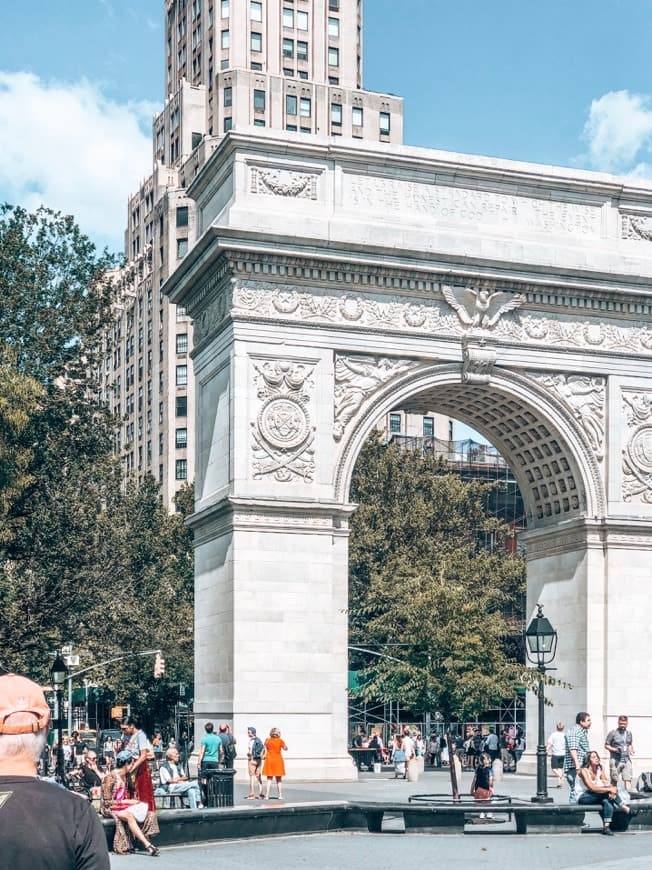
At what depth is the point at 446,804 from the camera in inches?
851

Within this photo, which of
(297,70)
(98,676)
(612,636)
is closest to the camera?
(612,636)

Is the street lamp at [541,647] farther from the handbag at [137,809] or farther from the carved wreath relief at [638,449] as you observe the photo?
the carved wreath relief at [638,449]

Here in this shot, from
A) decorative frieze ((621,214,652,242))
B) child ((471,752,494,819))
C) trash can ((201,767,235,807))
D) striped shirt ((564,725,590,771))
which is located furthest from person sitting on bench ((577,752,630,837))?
decorative frieze ((621,214,652,242))

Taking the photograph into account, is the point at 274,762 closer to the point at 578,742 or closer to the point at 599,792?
the point at 578,742

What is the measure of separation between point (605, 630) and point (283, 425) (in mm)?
9181

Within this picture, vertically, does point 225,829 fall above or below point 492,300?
below

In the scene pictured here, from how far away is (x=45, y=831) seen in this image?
14.8ft

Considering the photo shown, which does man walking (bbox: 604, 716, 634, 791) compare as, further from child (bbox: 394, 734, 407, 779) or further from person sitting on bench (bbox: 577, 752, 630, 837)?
child (bbox: 394, 734, 407, 779)

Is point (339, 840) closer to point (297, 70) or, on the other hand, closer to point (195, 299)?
point (195, 299)

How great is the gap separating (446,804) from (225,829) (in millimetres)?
3603

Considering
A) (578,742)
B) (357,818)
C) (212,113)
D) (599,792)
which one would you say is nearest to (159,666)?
(578,742)

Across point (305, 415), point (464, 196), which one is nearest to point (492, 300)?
point (464, 196)

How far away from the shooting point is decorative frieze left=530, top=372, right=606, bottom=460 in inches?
1387

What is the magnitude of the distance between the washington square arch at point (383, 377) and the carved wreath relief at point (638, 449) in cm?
5
